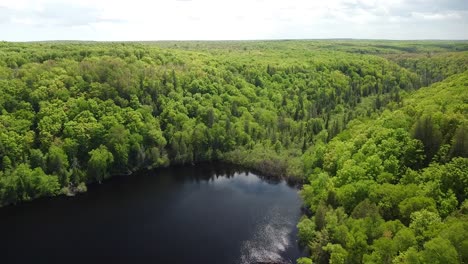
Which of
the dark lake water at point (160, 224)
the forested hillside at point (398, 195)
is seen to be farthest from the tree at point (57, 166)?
the forested hillside at point (398, 195)

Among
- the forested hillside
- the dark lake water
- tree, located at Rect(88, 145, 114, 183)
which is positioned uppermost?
the forested hillside

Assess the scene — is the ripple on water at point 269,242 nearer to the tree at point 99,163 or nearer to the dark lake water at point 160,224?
the dark lake water at point 160,224

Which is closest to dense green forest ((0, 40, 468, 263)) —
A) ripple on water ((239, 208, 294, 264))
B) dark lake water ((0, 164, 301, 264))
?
ripple on water ((239, 208, 294, 264))

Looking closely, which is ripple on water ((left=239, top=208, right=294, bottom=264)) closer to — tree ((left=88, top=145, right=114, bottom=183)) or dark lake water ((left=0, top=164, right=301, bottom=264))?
dark lake water ((left=0, top=164, right=301, bottom=264))

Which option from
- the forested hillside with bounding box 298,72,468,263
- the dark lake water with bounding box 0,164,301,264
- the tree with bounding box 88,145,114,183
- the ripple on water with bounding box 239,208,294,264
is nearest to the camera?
the forested hillside with bounding box 298,72,468,263

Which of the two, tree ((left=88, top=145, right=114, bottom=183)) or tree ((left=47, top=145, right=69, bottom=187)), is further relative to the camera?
tree ((left=88, top=145, right=114, bottom=183))

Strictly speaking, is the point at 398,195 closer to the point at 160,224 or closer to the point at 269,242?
the point at 269,242

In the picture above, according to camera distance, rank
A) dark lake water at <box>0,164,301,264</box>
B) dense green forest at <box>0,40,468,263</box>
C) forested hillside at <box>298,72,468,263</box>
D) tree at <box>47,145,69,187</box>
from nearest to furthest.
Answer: forested hillside at <box>298,72,468,263</box>, dense green forest at <box>0,40,468,263</box>, dark lake water at <box>0,164,301,264</box>, tree at <box>47,145,69,187</box>
